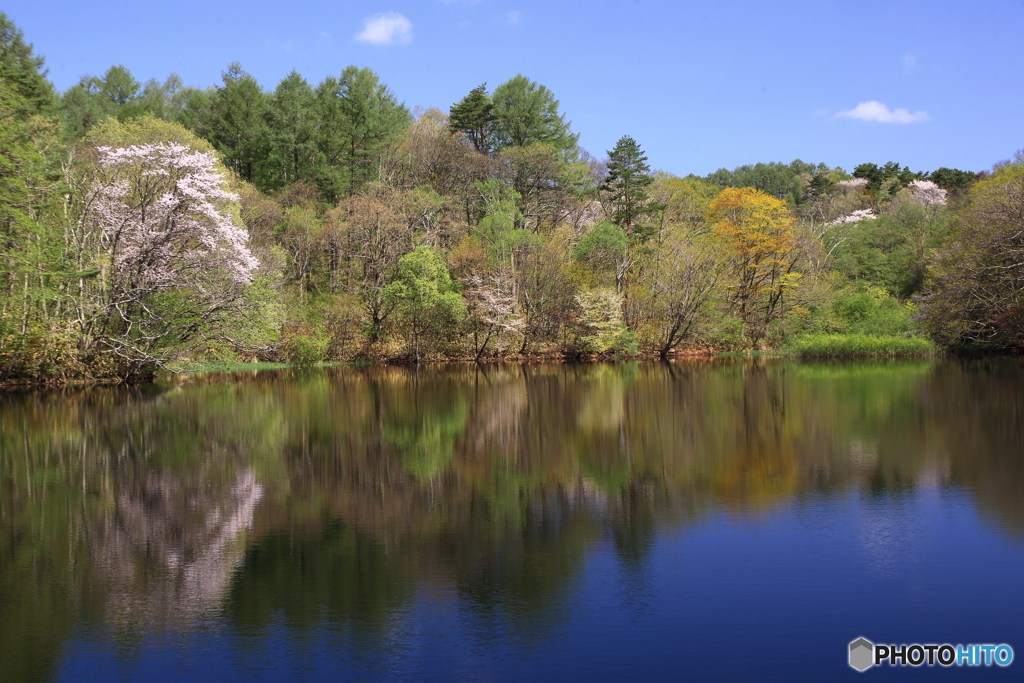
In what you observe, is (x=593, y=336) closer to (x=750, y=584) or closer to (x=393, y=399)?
(x=393, y=399)

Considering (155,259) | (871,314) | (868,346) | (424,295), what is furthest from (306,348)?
(871,314)

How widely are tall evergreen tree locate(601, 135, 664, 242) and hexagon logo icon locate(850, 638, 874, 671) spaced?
4491 cm

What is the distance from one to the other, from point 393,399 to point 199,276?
12.3m

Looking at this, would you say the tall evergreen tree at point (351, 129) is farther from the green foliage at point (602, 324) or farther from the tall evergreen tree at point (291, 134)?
the green foliage at point (602, 324)

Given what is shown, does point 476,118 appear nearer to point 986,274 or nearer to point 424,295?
point 424,295

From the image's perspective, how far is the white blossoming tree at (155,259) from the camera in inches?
1202

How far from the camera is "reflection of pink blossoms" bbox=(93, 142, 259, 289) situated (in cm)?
3077

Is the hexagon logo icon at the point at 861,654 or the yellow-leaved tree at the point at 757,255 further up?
the yellow-leaved tree at the point at 757,255

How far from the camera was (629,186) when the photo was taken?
168 feet

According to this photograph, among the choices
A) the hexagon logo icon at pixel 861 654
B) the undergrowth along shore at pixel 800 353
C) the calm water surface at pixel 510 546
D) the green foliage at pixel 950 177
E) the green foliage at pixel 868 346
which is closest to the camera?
the hexagon logo icon at pixel 861 654

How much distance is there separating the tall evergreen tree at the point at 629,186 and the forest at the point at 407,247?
0.15 m

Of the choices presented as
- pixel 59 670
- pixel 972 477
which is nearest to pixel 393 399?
pixel 972 477

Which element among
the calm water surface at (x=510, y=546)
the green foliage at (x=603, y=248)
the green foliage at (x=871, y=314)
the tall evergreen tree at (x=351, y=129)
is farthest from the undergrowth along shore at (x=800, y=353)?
the calm water surface at (x=510, y=546)

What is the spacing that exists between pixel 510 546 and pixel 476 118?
53770 mm
